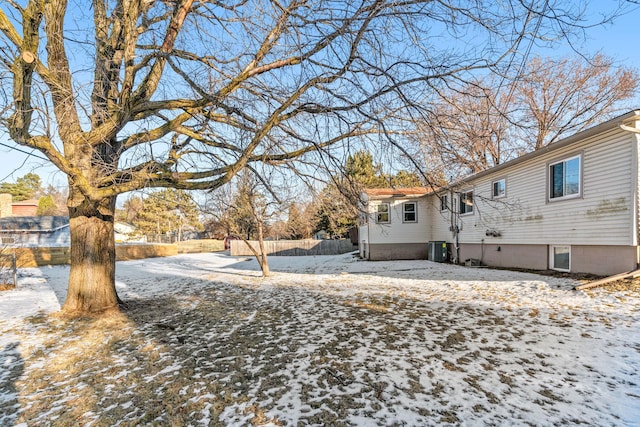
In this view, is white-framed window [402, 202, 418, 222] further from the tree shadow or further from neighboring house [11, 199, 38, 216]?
neighboring house [11, 199, 38, 216]

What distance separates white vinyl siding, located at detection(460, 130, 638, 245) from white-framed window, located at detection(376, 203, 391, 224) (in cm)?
591

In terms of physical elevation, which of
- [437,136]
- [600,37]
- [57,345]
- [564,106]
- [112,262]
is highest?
[564,106]

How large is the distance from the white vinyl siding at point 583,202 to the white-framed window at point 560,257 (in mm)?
291

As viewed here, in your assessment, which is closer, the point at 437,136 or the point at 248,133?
the point at 437,136

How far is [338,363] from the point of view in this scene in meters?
3.59

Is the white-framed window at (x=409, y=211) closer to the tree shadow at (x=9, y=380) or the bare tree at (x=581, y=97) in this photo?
the bare tree at (x=581, y=97)

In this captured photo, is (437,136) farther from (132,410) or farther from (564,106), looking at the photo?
(564,106)

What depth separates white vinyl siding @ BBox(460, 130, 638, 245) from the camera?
7.00 meters

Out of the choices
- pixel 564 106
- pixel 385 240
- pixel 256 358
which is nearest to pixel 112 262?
pixel 256 358

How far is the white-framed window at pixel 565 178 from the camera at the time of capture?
26.9 feet

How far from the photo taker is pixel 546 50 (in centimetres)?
360

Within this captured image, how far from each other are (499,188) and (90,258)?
41.1ft

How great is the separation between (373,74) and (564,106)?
16.8m

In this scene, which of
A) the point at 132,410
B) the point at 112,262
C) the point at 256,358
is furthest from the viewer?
the point at 112,262
